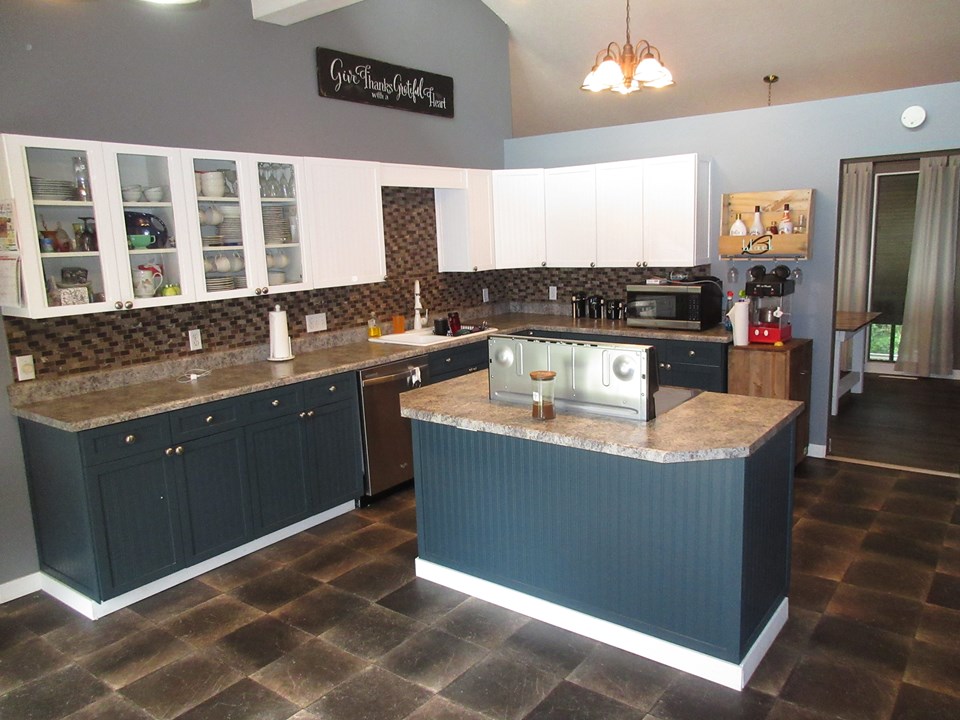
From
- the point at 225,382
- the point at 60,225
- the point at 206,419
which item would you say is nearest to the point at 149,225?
the point at 60,225

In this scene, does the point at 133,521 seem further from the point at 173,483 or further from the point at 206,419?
the point at 206,419

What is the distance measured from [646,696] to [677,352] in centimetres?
279

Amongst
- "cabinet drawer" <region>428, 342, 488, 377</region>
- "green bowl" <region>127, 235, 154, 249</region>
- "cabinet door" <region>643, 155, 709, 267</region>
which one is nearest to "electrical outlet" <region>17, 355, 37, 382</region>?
"green bowl" <region>127, 235, 154, 249</region>

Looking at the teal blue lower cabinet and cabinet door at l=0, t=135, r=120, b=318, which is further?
the teal blue lower cabinet

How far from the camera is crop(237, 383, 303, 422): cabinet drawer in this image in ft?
11.8

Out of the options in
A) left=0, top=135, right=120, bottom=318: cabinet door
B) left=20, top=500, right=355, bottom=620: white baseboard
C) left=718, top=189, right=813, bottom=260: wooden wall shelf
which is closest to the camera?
left=0, top=135, right=120, bottom=318: cabinet door

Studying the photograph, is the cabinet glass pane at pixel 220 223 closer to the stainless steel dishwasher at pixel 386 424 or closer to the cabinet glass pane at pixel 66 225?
the cabinet glass pane at pixel 66 225

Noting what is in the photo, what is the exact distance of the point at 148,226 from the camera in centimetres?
342

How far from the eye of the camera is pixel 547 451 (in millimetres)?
2877

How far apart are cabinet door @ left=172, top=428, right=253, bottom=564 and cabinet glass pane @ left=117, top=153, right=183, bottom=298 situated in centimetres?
79

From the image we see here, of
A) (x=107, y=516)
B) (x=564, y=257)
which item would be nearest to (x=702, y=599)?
(x=107, y=516)

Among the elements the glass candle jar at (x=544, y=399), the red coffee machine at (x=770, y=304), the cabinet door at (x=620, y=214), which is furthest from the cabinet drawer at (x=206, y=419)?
the red coffee machine at (x=770, y=304)

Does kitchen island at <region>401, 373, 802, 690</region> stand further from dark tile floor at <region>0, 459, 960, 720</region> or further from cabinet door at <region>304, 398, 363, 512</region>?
cabinet door at <region>304, 398, 363, 512</region>

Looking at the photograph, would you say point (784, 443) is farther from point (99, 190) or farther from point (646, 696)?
point (99, 190)
